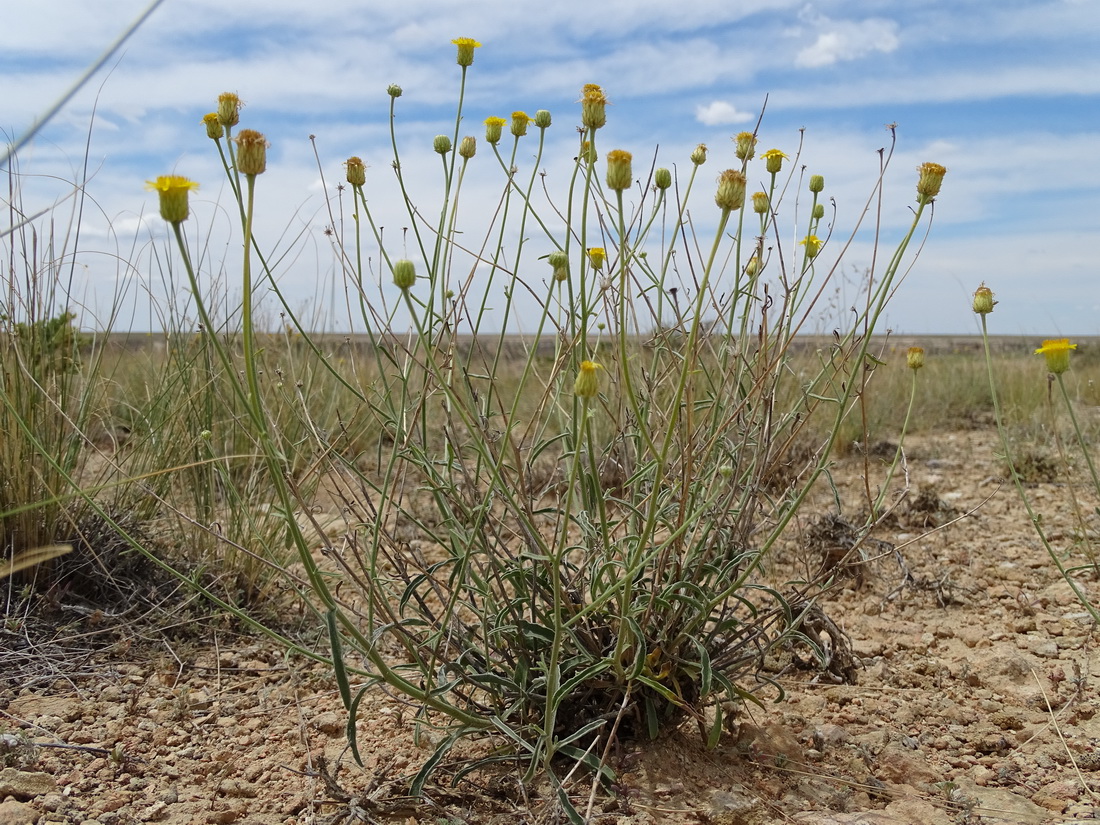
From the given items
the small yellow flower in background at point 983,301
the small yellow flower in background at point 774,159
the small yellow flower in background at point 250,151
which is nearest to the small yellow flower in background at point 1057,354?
the small yellow flower in background at point 983,301

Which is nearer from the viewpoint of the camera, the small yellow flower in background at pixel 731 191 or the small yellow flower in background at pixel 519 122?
the small yellow flower in background at pixel 731 191

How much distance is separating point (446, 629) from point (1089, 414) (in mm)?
5097

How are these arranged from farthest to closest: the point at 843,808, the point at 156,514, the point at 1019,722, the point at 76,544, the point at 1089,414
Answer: the point at 1089,414 → the point at 156,514 → the point at 76,544 → the point at 1019,722 → the point at 843,808

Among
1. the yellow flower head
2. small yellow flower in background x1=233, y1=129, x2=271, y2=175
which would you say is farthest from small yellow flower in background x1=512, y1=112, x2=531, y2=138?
the yellow flower head

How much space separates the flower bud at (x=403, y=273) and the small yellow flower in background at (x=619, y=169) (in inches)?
11.5

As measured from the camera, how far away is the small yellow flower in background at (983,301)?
158cm

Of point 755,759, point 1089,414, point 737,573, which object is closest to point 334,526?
point 737,573

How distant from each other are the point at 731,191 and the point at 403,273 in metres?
0.45

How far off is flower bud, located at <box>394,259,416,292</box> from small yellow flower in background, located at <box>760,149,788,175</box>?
893 mm

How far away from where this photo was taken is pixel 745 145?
1.57 metres

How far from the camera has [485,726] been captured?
138cm

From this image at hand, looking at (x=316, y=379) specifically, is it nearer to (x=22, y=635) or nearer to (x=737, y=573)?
(x=22, y=635)

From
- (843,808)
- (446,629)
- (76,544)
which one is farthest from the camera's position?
(76,544)

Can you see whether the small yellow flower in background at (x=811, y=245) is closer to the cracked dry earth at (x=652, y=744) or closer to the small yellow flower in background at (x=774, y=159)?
the small yellow flower in background at (x=774, y=159)
